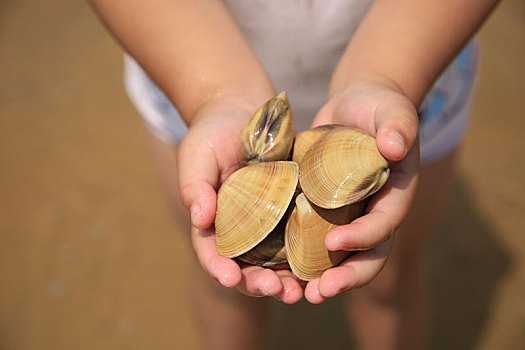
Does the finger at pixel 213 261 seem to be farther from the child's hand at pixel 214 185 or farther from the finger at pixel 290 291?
the finger at pixel 290 291

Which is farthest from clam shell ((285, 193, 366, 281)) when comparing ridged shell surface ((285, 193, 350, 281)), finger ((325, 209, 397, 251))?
finger ((325, 209, 397, 251))

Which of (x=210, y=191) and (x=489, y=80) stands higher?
(x=210, y=191)

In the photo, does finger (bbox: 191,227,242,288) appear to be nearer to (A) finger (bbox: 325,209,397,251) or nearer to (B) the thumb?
(A) finger (bbox: 325,209,397,251)

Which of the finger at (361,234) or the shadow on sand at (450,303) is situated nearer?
the finger at (361,234)

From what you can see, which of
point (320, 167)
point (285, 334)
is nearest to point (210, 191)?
Result: point (320, 167)

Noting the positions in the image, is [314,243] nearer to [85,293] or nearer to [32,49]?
[85,293]

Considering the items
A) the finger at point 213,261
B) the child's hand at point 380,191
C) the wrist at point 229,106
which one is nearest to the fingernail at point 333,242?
the child's hand at point 380,191

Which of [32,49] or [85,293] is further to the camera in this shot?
[32,49]
